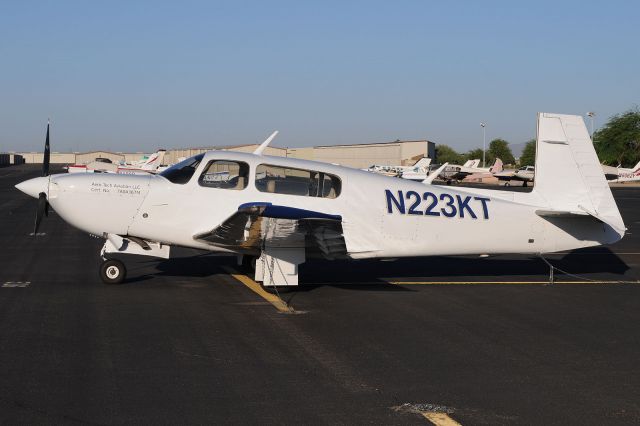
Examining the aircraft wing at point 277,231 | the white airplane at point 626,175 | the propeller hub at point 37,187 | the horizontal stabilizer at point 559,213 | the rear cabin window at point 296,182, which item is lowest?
the aircraft wing at point 277,231

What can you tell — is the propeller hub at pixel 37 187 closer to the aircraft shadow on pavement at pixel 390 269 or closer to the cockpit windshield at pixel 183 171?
the cockpit windshield at pixel 183 171

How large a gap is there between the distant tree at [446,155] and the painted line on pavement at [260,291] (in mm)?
127491

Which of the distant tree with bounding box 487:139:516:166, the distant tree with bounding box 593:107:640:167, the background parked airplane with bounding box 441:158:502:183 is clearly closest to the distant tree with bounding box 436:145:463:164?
the distant tree with bounding box 487:139:516:166

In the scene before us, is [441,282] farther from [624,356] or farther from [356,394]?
[356,394]

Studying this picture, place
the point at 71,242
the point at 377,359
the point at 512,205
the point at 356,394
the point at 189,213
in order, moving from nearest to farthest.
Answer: the point at 356,394
the point at 377,359
the point at 189,213
the point at 512,205
the point at 71,242

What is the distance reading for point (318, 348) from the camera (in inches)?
303

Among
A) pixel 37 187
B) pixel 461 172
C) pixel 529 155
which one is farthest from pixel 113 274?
pixel 529 155

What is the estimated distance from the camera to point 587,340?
843 centimetres

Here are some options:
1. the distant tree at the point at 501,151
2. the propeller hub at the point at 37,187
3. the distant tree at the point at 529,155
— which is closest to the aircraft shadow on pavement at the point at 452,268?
the propeller hub at the point at 37,187

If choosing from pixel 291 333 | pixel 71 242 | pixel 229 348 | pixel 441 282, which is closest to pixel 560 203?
pixel 441 282

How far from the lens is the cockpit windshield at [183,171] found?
11188 millimetres

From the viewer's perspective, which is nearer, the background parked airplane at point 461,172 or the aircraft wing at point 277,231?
the aircraft wing at point 277,231

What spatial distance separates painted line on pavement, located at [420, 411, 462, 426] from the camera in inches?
210

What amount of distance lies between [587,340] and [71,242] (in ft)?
45.8
